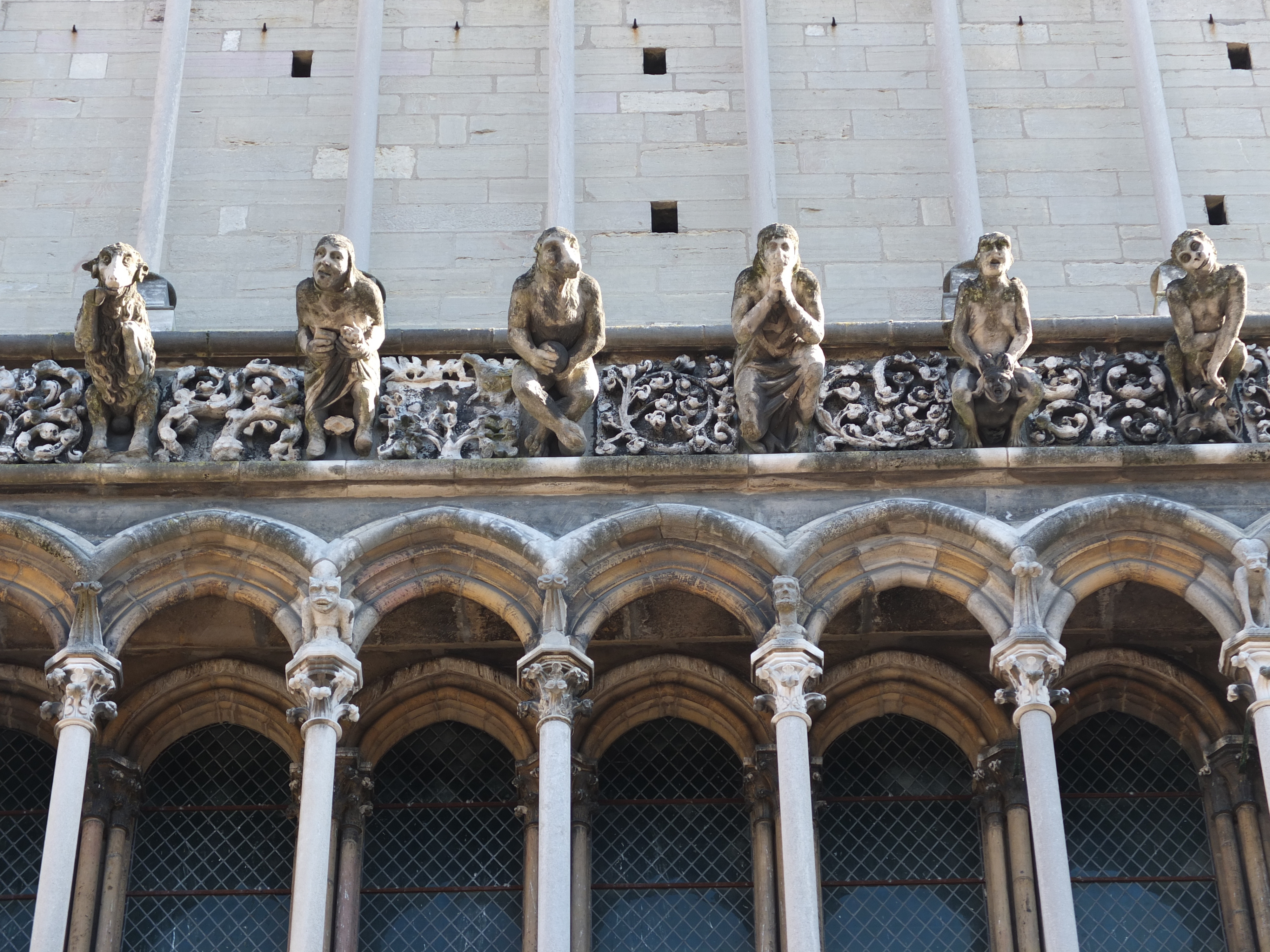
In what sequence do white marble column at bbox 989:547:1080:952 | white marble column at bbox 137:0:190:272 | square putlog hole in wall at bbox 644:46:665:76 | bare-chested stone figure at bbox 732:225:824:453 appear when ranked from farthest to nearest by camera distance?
square putlog hole in wall at bbox 644:46:665:76
white marble column at bbox 137:0:190:272
bare-chested stone figure at bbox 732:225:824:453
white marble column at bbox 989:547:1080:952

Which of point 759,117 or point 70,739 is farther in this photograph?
point 759,117

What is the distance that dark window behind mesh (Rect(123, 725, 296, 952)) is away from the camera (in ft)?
45.0

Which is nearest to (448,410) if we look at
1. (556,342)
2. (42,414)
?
(556,342)

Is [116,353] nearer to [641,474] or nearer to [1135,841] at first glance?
[641,474]

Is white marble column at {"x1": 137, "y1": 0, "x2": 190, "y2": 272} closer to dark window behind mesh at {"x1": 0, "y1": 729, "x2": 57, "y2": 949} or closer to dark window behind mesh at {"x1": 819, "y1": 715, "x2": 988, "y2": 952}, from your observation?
dark window behind mesh at {"x1": 0, "y1": 729, "x2": 57, "y2": 949}

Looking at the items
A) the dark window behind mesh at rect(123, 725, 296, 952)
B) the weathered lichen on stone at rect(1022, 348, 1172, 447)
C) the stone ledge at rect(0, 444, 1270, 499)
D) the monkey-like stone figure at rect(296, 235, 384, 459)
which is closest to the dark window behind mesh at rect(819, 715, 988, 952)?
the stone ledge at rect(0, 444, 1270, 499)

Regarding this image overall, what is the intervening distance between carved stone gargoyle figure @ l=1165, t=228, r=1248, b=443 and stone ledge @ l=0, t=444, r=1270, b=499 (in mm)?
313

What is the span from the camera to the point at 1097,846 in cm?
1392

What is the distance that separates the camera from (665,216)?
1593 centimetres

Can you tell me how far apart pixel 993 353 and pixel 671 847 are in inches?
117

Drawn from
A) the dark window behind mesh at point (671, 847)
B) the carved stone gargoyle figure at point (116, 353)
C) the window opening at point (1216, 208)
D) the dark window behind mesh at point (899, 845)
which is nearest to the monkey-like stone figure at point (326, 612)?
the carved stone gargoyle figure at point (116, 353)

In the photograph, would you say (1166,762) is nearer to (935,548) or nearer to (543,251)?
(935,548)

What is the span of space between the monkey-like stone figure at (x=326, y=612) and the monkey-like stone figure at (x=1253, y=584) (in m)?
4.24

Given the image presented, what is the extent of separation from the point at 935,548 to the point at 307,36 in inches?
219
